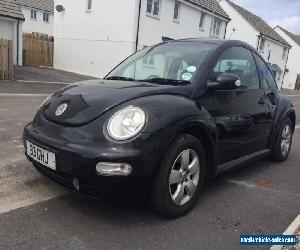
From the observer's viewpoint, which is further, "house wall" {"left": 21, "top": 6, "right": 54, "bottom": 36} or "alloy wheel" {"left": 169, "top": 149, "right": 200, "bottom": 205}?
"house wall" {"left": 21, "top": 6, "right": 54, "bottom": 36}

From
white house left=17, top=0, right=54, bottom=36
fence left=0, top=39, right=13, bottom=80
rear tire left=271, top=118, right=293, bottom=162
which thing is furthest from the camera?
white house left=17, top=0, right=54, bottom=36

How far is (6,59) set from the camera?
1505 centimetres

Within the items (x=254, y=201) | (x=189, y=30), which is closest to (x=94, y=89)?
(x=254, y=201)

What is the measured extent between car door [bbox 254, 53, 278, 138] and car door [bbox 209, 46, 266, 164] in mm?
124

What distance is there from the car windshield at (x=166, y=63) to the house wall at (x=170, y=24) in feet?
57.8

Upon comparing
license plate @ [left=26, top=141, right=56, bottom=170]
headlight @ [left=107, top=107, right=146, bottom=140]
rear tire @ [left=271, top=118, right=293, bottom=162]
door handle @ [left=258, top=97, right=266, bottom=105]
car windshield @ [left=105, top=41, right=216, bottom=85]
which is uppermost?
car windshield @ [left=105, top=41, right=216, bottom=85]

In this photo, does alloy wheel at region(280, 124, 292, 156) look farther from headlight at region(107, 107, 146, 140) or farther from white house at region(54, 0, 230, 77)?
white house at region(54, 0, 230, 77)

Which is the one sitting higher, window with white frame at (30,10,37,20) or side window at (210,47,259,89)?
window with white frame at (30,10,37,20)

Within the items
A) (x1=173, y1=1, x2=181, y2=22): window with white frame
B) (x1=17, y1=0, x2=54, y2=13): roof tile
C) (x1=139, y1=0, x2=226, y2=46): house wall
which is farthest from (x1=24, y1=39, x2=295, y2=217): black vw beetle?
(x1=17, y1=0, x2=54, y2=13): roof tile

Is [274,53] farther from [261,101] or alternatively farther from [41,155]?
[41,155]

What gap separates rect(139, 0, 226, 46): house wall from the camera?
22031mm

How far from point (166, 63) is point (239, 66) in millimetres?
957

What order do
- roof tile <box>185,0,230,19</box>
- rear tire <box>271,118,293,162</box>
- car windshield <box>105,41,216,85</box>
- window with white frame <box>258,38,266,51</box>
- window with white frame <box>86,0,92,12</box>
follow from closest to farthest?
car windshield <box>105,41,216,85</box>
rear tire <box>271,118,293,162</box>
window with white frame <box>86,0,92,12</box>
roof tile <box>185,0,230,19</box>
window with white frame <box>258,38,266,51</box>

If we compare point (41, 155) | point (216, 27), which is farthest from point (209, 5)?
point (41, 155)
